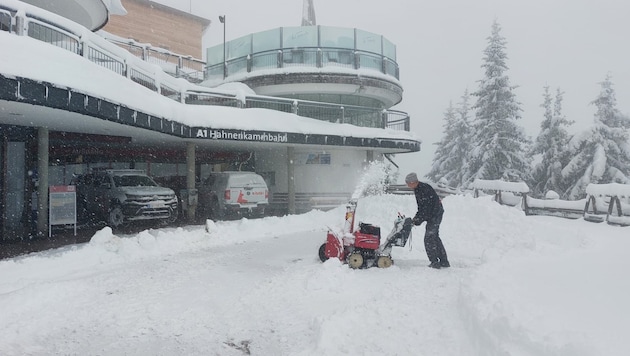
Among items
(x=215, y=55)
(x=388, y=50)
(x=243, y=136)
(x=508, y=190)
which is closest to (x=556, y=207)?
(x=508, y=190)

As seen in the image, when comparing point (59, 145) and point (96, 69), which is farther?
point (59, 145)

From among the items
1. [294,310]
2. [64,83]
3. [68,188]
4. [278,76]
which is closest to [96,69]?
[64,83]

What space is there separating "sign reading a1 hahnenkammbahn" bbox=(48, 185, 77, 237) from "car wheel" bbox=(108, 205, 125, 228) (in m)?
1.99

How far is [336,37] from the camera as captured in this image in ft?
76.6

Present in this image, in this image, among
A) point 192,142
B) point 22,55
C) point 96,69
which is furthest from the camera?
point 192,142

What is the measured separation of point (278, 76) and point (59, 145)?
464 inches

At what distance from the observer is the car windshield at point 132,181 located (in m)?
14.4

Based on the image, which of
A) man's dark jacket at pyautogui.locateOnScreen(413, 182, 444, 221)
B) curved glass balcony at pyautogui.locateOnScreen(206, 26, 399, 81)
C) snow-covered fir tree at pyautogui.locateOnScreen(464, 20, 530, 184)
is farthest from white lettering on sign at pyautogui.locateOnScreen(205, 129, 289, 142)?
snow-covered fir tree at pyautogui.locateOnScreen(464, 20, 530, 184)

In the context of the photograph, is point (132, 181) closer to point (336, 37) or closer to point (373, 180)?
point (373, 180)

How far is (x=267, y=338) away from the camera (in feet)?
15.6

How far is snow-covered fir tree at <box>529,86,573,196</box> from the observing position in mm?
30673

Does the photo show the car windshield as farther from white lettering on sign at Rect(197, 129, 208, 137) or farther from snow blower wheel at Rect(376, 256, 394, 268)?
snow blower wheel at Rect(376, 256, 394, 268)

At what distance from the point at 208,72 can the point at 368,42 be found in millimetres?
10681

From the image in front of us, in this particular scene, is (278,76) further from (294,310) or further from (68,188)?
(294,310)
